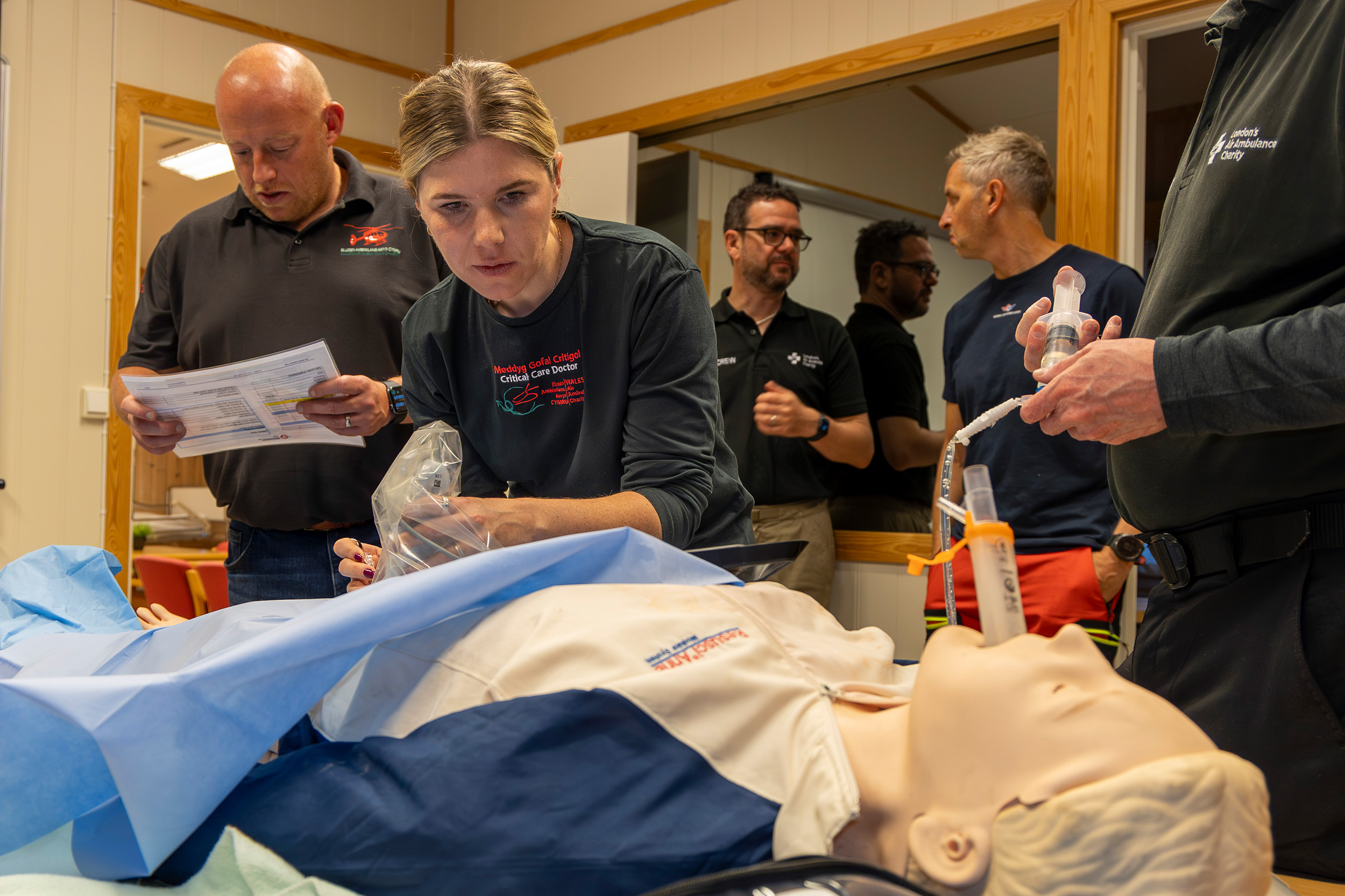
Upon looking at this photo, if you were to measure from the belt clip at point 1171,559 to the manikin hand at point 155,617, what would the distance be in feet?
4.49

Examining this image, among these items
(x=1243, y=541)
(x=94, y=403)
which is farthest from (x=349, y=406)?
(x=94, y=403)

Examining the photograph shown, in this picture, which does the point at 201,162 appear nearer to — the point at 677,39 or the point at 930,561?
the point at 677,39

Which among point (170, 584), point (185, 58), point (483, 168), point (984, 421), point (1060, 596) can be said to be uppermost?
point (185, 58)

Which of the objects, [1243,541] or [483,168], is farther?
[483,168]

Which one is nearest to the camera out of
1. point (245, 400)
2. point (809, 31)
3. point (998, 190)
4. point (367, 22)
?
point (245, 400)

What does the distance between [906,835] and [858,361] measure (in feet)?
9.38

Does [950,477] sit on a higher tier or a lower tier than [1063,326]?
lower

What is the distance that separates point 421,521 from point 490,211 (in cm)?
46

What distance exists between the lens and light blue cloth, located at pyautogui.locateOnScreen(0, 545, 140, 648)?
5.01 feet

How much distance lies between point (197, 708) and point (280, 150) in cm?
156

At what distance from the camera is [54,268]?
→ 146 inches

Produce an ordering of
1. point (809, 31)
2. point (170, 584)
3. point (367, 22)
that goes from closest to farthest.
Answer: point (809, 31) < point (170, 584) < point (367, 22)

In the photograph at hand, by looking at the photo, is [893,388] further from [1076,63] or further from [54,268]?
[54,268]

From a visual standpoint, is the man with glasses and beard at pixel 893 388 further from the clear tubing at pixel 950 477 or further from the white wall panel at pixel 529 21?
the clear tubing at pixel 950 477
